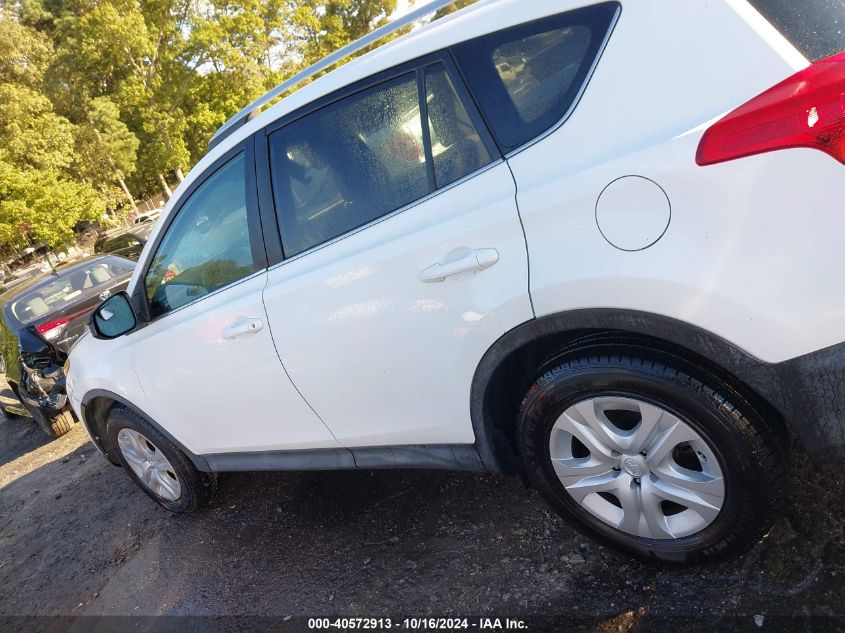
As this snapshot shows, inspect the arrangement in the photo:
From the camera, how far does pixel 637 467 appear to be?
1.97 meters

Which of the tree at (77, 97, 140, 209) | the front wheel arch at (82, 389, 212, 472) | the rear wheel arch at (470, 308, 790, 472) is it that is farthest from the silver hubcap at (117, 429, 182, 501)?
the tree at (77, 97, 140, 209)

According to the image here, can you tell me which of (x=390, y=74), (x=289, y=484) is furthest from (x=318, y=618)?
(x=390, y=74)

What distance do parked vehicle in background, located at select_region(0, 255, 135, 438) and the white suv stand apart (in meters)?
3.96

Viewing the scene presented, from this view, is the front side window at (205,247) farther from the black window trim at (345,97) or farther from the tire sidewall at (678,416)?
the tire sidewall at (678,416)

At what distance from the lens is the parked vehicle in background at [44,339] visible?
234 inches

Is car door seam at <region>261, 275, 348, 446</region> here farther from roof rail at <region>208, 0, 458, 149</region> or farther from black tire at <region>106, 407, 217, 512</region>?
black tire at <region>106, 407, 217, 512</region>

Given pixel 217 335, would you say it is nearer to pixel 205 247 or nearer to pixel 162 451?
pixel 205 247

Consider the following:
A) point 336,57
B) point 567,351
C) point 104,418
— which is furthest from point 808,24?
point 104,418

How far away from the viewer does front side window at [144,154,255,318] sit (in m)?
2.64

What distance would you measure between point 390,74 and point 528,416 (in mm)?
1312

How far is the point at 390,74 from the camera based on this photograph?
84.7 inches

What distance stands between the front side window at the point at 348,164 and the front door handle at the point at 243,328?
33cm

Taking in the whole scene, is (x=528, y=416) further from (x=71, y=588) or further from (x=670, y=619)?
(x=71, y=588)

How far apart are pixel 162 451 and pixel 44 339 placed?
3481 mm
